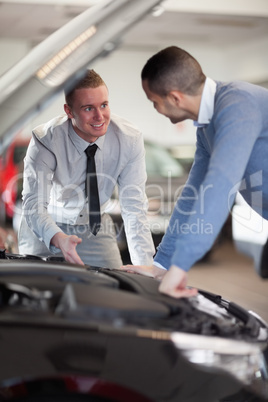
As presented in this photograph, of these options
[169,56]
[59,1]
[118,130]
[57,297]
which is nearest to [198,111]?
[169,56]

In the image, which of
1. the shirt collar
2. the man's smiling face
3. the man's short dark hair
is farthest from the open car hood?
the man's smiling face

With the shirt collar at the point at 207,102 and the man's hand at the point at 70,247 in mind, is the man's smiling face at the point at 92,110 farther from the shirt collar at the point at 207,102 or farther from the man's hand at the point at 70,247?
the shirt collar at the point at 207,102

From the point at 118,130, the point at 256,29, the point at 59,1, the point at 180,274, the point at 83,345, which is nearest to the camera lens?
the point at 83,345

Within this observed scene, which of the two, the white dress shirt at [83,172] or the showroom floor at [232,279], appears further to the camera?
the showroom floor at [232,279]

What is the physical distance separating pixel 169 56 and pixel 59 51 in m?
0.39

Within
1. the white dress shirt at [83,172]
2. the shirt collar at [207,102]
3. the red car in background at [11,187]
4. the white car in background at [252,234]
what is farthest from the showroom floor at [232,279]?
the shirt collar at [207,102]

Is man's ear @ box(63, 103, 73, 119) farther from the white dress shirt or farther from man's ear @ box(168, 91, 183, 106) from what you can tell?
man's ear @ box(168, 91, 183, 106)

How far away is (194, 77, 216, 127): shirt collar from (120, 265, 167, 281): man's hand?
0.56m

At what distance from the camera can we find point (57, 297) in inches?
65.6

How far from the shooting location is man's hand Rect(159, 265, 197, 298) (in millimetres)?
1771

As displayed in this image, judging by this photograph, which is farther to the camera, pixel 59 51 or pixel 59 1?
pixel 59 1

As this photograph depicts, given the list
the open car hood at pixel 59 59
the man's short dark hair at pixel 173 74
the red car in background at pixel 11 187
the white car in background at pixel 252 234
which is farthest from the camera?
the red car in background at pixel 11 187

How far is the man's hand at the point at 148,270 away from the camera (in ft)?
7.54

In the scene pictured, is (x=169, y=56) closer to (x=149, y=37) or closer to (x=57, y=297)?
(x=57, y=297)
